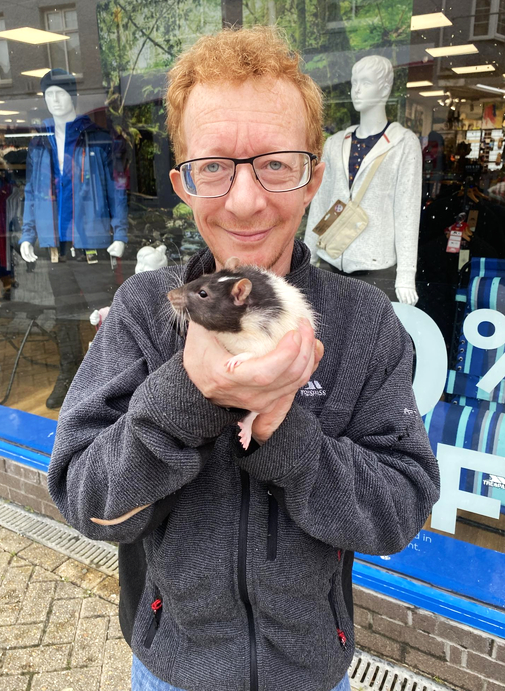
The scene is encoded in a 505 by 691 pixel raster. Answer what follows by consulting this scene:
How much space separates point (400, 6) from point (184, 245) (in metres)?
2.39

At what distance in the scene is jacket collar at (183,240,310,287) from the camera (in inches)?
60.7

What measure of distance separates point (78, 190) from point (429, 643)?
179 inches

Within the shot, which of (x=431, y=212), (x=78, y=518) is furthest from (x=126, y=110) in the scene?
(x=78, y=518)

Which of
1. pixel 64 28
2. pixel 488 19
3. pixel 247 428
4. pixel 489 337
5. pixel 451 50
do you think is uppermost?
pixel 64 28

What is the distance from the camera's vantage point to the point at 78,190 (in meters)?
4.63

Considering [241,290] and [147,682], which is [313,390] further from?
[147,682]

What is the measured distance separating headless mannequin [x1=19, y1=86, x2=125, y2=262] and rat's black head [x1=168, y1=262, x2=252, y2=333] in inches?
139

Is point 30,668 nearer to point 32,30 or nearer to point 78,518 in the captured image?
point 78,518

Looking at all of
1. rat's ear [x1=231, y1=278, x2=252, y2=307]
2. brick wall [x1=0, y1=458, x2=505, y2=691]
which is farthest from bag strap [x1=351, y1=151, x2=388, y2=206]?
brick wall [x1=0, y1=458, x2=505, y2=691]

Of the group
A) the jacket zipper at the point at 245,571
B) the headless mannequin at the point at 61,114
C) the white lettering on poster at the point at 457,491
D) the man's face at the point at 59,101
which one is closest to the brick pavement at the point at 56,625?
the jacket zipper at the point at 245,571

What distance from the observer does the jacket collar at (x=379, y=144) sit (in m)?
3.36

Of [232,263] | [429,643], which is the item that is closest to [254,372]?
[232,263]

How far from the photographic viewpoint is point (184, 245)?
4.42m

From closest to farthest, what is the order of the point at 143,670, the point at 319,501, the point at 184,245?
1. the point at 319,501
2. the point at 143,670
3. the point at 184,245
